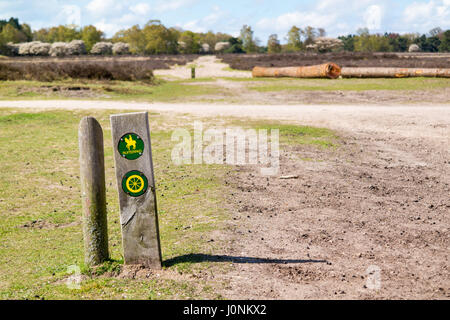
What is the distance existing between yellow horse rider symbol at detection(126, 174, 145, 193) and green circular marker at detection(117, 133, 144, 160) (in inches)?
8.0

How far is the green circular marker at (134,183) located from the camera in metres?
4.45

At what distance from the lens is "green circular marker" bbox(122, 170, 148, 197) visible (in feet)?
14.6

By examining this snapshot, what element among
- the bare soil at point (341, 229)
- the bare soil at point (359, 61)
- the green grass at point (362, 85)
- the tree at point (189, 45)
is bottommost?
the bare soil at point (341, 229)

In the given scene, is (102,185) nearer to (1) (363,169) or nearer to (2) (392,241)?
(2) (392,241)

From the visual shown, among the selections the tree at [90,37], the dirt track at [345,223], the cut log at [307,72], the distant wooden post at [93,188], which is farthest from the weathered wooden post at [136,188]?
the tree at [90,37]

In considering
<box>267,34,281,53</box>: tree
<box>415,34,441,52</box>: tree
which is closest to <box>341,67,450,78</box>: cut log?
<box>267,34,281,53</box>: tree

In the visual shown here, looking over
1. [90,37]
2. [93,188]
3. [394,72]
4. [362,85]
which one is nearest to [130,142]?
[93,188]

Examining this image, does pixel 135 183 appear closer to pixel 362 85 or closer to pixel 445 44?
pixel 362 85

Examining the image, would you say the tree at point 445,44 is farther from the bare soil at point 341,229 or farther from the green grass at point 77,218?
the bare soil at point 341,229

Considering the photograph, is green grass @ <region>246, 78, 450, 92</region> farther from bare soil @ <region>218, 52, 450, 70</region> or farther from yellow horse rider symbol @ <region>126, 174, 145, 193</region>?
yellow horse rider symbol @ <region>126, 174, 145, 193</region>

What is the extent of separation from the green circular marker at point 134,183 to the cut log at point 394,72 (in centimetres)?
2845

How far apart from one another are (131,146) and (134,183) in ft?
1.23

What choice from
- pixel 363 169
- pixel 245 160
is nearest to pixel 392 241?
pixel 363 169

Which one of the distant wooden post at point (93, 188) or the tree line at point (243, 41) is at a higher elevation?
the tree line at point (243, 41)
